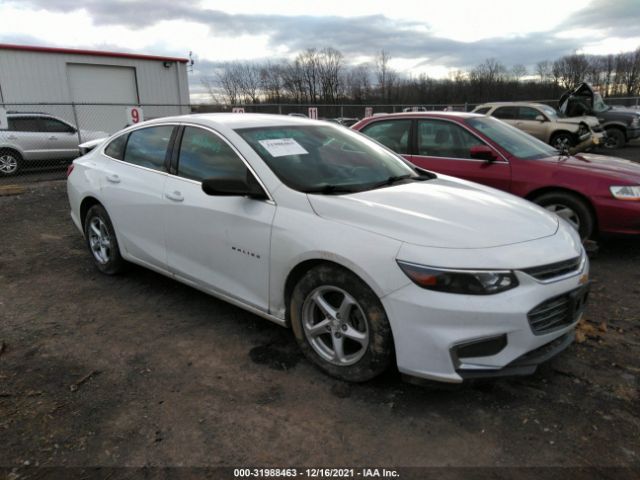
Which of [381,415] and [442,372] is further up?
[442,372]

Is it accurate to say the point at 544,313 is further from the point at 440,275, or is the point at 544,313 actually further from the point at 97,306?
the point at 97,306

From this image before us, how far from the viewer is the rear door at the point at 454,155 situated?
18.6ft

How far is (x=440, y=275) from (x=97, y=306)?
3091 mm

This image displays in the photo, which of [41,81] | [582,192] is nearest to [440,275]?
[582,192]

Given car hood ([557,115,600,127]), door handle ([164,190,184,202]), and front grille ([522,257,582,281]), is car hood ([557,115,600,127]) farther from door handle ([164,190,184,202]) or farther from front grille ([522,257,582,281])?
door handle ([164,190,184,202])

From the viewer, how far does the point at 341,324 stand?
2.84m

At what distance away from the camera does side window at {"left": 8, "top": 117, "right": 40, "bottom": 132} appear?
38.8ft

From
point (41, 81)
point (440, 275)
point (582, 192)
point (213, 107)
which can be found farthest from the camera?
point (213, 107)

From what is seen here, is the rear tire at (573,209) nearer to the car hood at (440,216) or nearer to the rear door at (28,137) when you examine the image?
the car hood at (440,216)

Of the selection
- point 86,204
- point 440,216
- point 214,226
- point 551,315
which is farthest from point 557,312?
point 86,204

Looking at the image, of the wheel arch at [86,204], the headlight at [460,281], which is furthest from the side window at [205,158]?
the headlight at [460,281]

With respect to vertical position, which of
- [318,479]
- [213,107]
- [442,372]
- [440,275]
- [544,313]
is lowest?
[318,479]

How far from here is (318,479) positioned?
2.21 m

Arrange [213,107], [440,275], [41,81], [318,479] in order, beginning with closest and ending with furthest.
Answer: [318,479] → [440,275] → [41,81] → [213,107]
